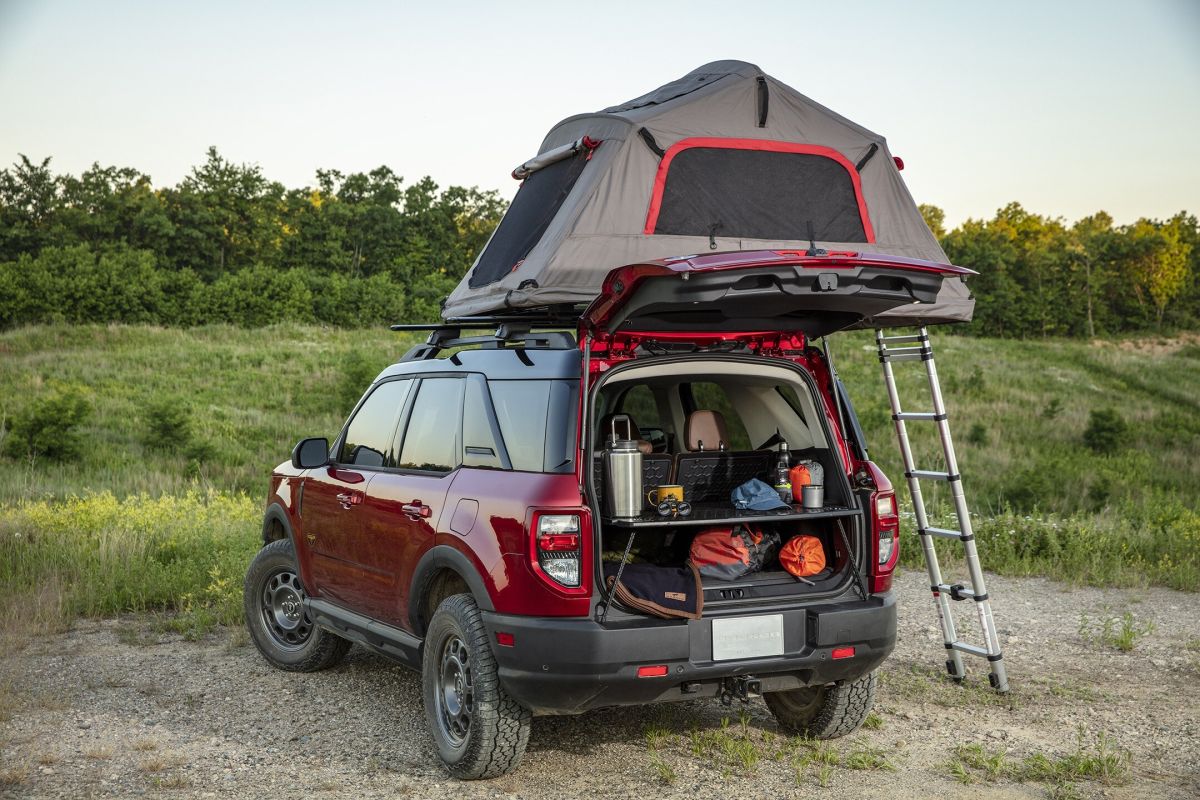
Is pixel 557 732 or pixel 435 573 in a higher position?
pixel 435 573

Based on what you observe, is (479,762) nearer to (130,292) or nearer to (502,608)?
(502,608)

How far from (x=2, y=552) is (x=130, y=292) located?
5157 centimetres

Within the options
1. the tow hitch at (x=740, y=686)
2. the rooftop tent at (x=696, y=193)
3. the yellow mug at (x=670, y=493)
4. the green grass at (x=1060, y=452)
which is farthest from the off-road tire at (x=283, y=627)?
the green grass at (x=1060, y=452)

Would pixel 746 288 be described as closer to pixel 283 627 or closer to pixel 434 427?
pixel 434 427

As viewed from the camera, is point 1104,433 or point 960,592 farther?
point 1104,433

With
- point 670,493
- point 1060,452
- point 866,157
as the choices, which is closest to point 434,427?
point 670,493

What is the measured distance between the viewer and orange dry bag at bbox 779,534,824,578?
16.9 ft

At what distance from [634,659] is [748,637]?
540mm

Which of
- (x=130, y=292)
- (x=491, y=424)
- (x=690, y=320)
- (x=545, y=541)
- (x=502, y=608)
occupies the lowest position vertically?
(x=502, y=608)

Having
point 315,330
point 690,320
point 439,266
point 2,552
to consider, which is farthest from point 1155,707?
point 439,266

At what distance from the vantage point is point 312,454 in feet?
21.7

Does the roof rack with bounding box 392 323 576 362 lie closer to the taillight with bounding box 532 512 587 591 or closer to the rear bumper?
the taillight with bounding box 532 512 587 591

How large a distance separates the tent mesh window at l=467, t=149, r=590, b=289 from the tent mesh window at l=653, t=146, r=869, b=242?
746 millimetres

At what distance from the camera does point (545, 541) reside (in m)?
4.53
